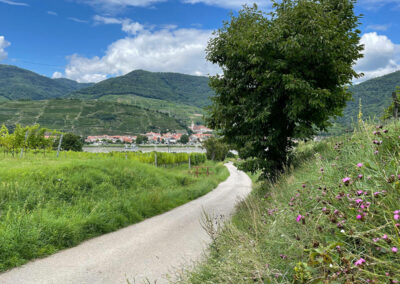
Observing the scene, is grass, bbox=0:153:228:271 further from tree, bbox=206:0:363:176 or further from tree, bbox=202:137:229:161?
tree, bbox=202:137:229:161

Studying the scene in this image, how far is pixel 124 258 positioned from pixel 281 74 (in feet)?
24.9

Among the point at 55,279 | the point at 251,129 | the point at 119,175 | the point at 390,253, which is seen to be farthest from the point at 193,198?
the point at 390,253

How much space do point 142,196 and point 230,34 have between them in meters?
8.38

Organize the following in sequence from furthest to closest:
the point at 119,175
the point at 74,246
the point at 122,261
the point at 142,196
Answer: the point at 119,175, the point at 142,196, the point at 74,246, the point at 122,261

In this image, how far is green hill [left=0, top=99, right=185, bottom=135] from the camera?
118375 millimetres

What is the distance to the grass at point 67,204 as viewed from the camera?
684cm

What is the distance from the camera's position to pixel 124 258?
270 inches

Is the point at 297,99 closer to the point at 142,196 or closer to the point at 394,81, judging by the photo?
the point at 142,196

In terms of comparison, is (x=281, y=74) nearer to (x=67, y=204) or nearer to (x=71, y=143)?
(x=67, y=204)

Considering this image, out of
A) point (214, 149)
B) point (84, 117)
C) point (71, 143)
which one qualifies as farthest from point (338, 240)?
point (84, 117)

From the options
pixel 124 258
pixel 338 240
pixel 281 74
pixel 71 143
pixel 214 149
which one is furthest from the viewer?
→ pixel 214 149

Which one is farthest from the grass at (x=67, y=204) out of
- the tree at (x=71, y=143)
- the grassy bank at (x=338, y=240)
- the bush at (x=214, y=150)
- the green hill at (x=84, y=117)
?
the green hill at (x=84, y=117)

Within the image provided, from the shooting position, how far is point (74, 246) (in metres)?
7.70

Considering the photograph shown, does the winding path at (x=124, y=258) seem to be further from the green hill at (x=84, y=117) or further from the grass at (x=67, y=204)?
the green hill at (x=84, y=117)
